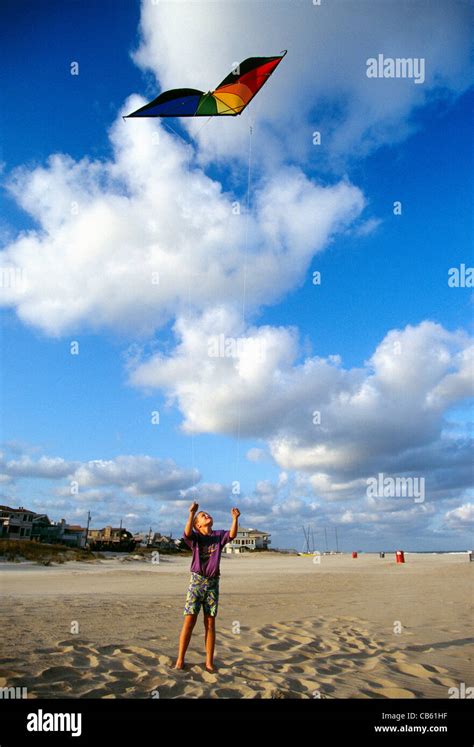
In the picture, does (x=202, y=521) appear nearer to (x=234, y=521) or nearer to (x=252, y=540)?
(x=234, y=521)

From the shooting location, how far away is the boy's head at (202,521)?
603cm

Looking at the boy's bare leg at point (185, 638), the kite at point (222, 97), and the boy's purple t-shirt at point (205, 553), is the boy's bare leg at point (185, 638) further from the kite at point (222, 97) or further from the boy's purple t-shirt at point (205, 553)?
the kite at point (222, 97)

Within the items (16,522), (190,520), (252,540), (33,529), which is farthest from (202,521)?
(252,540)

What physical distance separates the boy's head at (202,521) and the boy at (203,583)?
9cm

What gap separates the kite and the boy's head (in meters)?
7.37

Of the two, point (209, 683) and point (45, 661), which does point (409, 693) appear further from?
point (45, 661)

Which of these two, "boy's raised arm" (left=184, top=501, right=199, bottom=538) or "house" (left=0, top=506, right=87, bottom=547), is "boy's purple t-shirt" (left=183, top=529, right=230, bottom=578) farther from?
"house" (left=0, top=506, right=87, bottom=547)

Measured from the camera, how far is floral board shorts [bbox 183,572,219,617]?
5.69 m

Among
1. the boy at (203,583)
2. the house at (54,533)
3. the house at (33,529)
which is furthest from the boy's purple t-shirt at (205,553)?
the house at (54,533)

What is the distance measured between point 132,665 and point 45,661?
42.5 inches

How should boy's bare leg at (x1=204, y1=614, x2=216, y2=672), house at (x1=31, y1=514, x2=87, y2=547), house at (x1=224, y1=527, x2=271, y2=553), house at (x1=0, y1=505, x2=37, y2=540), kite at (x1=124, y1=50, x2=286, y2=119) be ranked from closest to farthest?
boy's bare leg at (x1=204, y1=614, x2=216, y2=672), kite at (x1=124, y1=50, x2=286, y2=119), house at (x1=0, y1=505, x2=37, y2=540), house at (x1=31, y1=514, x2=87, y2=547), house at (x1=224, y1=527, x2=271, y2=553)

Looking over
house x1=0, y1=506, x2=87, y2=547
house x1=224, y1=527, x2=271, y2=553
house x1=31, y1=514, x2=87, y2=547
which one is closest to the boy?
house x1=0, y1=506, x2=87, y2=547
